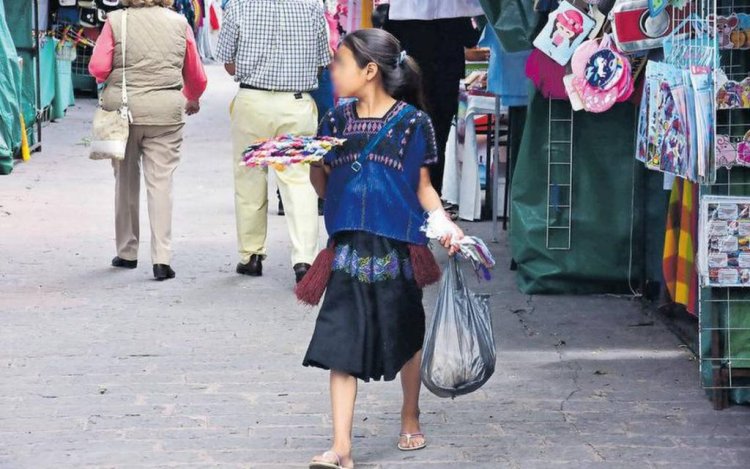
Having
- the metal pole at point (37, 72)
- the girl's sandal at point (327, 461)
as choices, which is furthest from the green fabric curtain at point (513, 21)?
the metal pole at point (37, 72)

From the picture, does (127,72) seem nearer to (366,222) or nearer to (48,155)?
(366,222)

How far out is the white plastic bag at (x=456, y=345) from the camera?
4980 mm

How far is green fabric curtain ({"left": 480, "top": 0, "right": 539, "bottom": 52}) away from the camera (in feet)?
24.6

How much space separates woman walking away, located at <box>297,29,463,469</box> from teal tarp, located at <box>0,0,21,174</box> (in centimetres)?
783

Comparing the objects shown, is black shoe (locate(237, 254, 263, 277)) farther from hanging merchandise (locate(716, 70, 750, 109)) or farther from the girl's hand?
the girl's hand

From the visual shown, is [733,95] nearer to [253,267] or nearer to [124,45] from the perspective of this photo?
[253,267]

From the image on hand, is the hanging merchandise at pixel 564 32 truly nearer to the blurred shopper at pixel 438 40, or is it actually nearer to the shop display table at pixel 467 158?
the blurred shopper at pixel 438 40

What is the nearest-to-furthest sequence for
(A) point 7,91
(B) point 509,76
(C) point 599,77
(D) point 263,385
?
(D) point 263,385 → (C) point 599,77 → (B) point 509,76 → (A) point 7,91

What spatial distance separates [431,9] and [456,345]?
14.0 feet

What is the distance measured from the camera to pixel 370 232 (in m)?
5.02

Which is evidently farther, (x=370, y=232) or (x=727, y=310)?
(x=727, y=310)

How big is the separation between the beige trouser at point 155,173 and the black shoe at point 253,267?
488 mm

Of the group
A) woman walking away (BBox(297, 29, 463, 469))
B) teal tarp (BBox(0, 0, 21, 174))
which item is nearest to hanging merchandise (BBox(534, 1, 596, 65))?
woman walking away (BBox(297, 29, 463, 469))

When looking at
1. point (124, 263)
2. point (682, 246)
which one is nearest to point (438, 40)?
point (124, 263)
